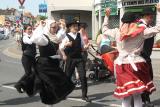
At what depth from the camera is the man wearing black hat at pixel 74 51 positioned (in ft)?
32.0

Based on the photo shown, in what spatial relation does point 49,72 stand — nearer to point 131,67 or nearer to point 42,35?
point 42,35

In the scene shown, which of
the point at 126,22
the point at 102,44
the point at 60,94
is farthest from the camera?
the point at 102,44

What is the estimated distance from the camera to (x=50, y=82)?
8359 millimetres

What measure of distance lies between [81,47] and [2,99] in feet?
6.82

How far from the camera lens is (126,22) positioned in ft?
22.9

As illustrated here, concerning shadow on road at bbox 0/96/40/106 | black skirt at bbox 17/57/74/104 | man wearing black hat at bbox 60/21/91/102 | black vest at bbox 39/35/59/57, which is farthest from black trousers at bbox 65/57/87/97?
black vest at bbox 39/35/59/57

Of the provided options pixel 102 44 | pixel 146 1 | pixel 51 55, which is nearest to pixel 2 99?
pixel 51 55

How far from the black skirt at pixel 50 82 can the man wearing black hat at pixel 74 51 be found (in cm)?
117

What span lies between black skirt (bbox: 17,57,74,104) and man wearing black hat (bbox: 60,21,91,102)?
3.83 feet

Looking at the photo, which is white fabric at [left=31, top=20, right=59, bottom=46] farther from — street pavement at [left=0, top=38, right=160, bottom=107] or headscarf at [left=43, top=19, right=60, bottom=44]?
street pavement at [left=0, top=38, right=160, bottom=107]

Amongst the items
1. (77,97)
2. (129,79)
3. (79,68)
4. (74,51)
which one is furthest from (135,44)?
(77,97)

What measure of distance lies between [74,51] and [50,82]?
182 cm

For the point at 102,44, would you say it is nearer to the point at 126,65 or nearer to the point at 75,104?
A: the point at 75,104

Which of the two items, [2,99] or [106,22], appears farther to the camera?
[2,99]
